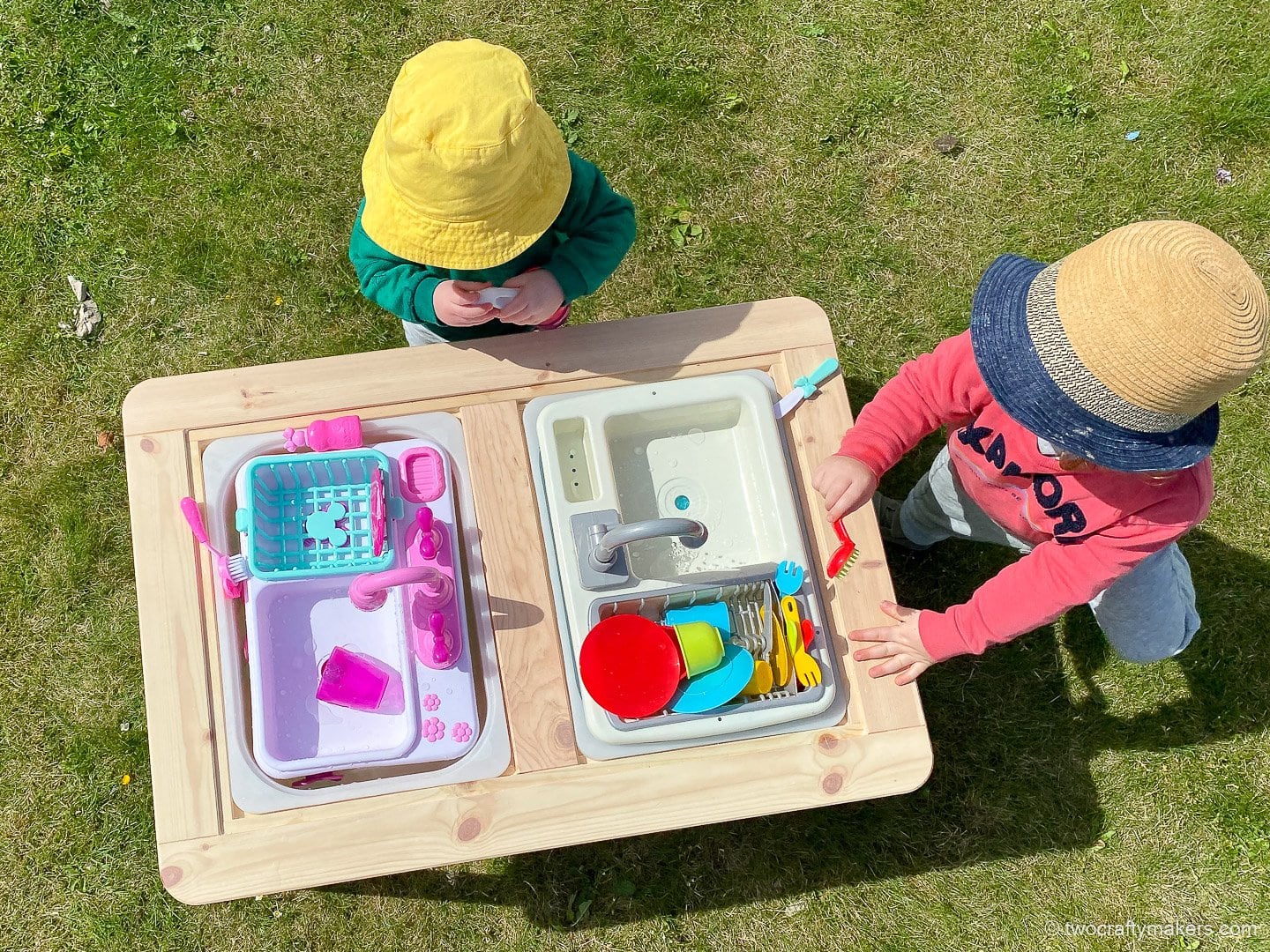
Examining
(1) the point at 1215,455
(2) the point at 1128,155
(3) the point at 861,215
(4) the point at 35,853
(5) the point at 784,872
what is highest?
(2) the point at 1128,155

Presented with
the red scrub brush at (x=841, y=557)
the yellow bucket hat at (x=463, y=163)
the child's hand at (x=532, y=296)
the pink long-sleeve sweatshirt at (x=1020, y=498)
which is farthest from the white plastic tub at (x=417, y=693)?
the pink long-sleeve sweatshirt at (x=1020, y=498)

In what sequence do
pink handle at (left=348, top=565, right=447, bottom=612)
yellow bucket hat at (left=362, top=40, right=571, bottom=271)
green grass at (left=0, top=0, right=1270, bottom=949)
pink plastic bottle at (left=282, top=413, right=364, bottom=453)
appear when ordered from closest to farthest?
yellow bucket hat at (left=362, top=40, right=571, bottom=271) < pink handle at (left=348, top=565, right=447, bottom=612) < pink plastic bottle at (left=282, top=413, right=364, bottom=453) < green grass at (left=0, top=0, right=1270, bottom=949)

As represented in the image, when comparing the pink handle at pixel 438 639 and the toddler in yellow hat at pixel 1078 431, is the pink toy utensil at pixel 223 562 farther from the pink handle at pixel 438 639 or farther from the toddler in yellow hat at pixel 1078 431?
the toddler in yellow hat at pixel 1078 431

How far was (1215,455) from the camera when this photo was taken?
2703 millimetres

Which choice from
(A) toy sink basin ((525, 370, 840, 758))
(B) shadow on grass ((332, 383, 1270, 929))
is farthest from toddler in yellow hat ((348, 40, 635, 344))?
(B) shadow on grass ((332, 383, 1270, 929))

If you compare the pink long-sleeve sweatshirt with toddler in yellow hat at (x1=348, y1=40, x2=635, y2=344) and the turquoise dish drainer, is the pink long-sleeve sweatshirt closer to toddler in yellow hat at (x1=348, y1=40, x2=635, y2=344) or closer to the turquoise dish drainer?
toddler in yellow hat at (x1=348, y1=40, x2=635, y2=344)

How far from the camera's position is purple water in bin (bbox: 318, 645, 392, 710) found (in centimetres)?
159

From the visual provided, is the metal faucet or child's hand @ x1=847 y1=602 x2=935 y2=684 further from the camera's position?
child's hand @ x1=847 y1=602 x2=935 y2=684

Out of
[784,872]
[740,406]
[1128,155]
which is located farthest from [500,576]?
[1128,155]

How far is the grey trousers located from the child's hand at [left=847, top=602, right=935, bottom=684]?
0.51 meters

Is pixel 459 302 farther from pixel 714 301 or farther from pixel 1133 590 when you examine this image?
pixel 1133 590

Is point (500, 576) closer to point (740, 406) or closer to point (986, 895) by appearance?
point (740, 406)

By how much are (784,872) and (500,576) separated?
1.37m

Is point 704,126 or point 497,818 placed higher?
point 704,126
